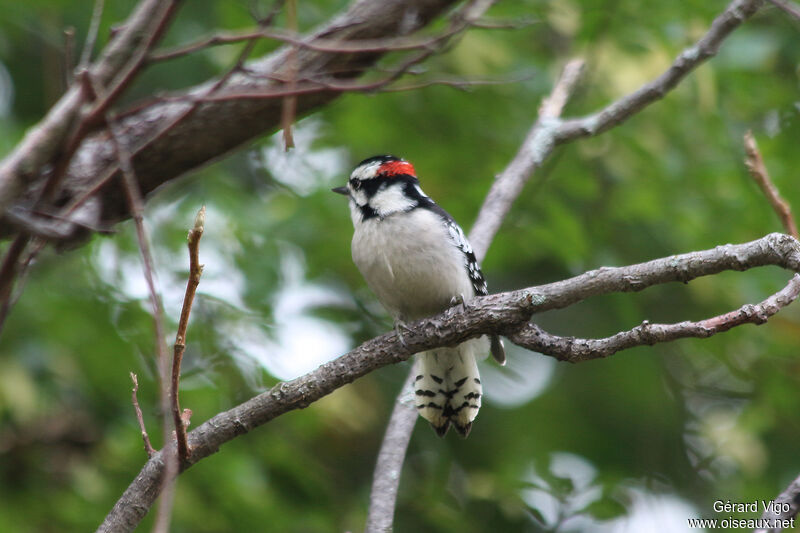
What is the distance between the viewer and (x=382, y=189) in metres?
4.89

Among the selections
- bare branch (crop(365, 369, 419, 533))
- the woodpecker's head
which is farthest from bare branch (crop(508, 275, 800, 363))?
the woodpecker's head

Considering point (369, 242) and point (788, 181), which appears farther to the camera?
point (788, 181)

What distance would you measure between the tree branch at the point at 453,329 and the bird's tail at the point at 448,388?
4.56ft

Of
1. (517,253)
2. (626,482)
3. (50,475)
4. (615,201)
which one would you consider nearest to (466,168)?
(517,253)

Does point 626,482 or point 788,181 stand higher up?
point 788,181

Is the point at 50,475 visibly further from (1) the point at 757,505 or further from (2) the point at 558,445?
(1) the point at 757,505

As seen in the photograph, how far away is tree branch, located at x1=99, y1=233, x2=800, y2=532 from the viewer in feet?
8.15

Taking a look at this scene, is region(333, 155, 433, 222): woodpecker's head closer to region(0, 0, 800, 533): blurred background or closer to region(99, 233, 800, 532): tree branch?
region(0, 0, 800, 533): blurred background

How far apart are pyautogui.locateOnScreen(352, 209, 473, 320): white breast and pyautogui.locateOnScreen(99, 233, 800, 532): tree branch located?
3.91 feet

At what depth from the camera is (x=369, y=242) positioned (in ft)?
14.9

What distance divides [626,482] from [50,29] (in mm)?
5561

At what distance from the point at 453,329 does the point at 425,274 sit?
4.68ft

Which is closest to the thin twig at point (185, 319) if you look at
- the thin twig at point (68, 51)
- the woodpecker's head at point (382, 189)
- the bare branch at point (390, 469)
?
the thin twig at point (68, 51)

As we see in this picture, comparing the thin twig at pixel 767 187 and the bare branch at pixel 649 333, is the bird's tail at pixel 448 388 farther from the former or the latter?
the thin twig at pixel 767 187
